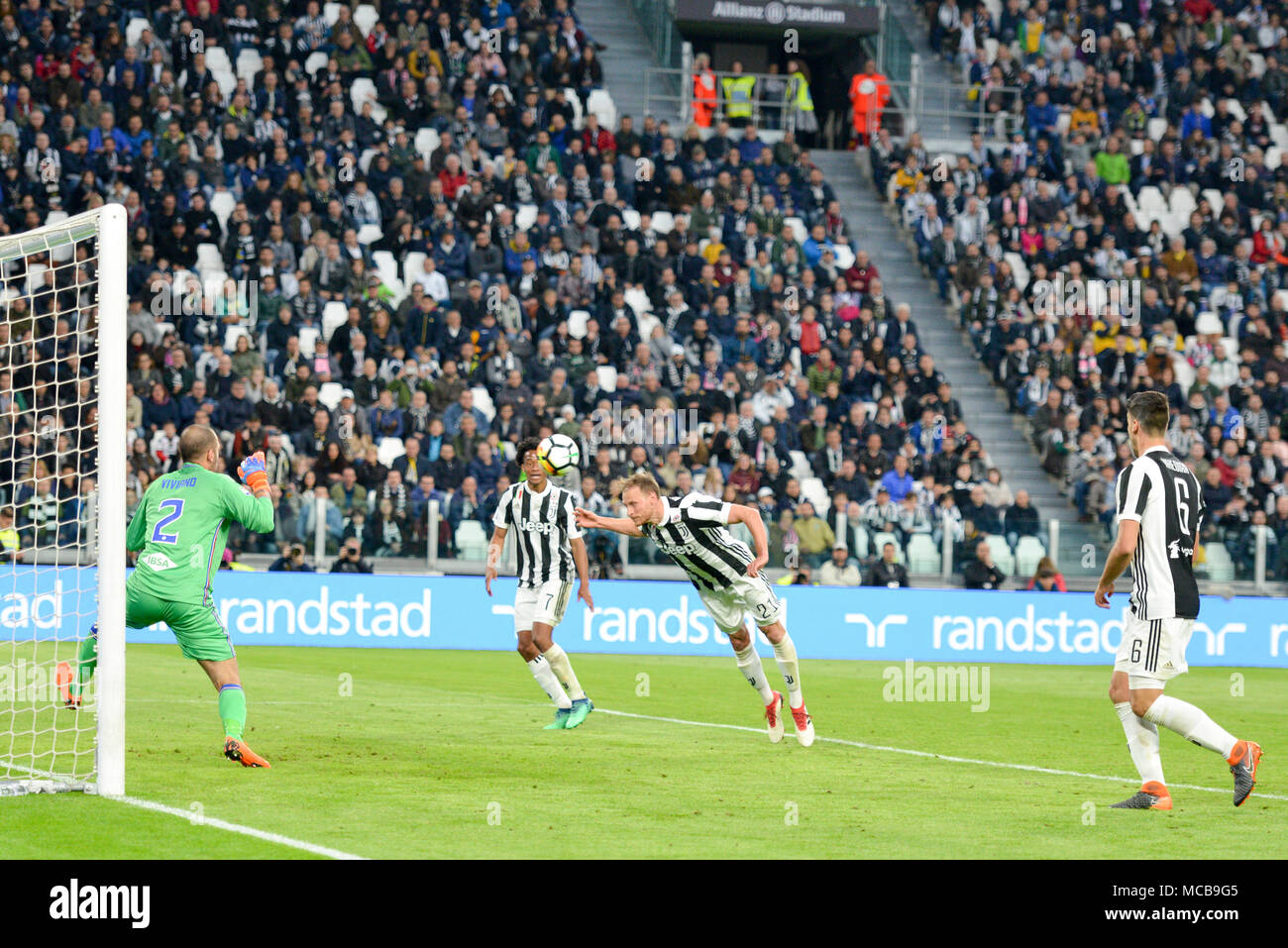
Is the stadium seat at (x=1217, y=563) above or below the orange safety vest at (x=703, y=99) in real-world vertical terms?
below

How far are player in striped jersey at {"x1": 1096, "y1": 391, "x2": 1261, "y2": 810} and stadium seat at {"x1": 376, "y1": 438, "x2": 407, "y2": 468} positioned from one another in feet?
52.6

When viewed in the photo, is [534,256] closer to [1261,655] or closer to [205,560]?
[1261,655]

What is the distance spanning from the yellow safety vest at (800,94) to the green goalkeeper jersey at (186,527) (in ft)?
81.6

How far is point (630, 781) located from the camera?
423 inches

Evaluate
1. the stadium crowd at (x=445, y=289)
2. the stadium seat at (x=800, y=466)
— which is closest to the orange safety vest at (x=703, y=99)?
the stadium crowd at (x=445, y=289)

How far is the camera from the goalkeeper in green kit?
10.4 metres

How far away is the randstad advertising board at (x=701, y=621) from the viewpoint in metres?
22.8

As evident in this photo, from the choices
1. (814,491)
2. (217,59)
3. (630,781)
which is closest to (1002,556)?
(814,491)

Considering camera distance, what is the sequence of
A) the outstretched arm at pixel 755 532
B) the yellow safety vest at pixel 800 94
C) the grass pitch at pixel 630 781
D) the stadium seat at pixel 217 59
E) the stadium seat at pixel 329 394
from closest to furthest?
the grass pitch at pixel 630 781
the outstretched arm at pixel 755 532
the stadium seat at pixel 329 394
the stadium seat at pixel 217 59
the yellow safety vest at pixel 800 94

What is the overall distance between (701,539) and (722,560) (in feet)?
0.80

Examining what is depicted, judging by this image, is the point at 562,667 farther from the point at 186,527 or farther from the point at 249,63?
the point at 249,63

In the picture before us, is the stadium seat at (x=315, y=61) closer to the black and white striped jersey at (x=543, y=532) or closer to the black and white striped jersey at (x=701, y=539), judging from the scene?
the black and white striped jersey at (x=543, y=532)

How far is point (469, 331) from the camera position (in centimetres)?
2631
